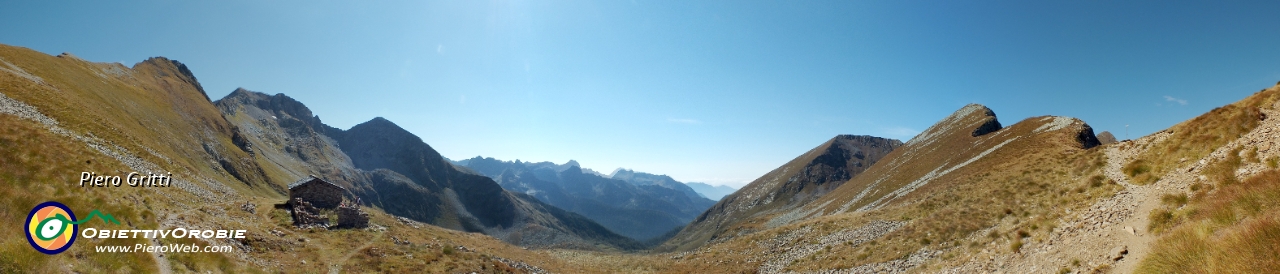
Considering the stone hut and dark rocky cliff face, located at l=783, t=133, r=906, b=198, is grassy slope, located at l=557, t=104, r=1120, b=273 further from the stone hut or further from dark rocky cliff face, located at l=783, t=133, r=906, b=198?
dark rocky cliff face, located at l=783, t=133, r=906, b=198

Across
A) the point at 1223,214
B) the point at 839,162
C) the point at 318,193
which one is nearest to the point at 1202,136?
the point at 1223,214

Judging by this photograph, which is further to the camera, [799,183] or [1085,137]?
[799,183]

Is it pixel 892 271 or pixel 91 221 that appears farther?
pixel 892 271

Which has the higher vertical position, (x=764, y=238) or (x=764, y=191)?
(x=764, y=191)

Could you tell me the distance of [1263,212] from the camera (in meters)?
11.7

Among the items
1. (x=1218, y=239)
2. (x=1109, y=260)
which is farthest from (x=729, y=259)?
(x=1218, y=239)

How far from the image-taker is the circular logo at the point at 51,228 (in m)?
14.0

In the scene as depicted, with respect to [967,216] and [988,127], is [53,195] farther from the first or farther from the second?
[988,127]

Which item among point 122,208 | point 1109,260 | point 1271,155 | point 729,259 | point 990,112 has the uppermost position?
point 990,112

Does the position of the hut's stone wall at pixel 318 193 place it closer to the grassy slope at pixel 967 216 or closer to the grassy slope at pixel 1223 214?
the grassy slope at pixel 967 216

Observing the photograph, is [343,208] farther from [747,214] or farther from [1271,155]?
[747,214]

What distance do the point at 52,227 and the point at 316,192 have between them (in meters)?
33.9

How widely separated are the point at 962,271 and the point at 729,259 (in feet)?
95.3

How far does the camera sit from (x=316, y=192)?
4594 cm
